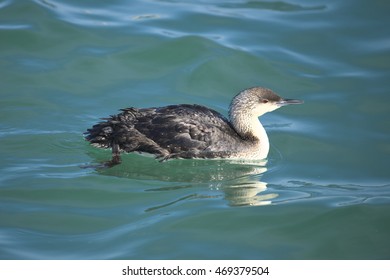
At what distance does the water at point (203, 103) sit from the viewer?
7.98 metres

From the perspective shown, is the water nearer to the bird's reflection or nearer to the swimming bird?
the bird's reflection

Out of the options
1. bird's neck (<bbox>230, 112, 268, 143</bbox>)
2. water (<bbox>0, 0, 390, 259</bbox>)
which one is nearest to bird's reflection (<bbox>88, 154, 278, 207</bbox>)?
water (<bbox>0, 0, 390, 259</bbox>)

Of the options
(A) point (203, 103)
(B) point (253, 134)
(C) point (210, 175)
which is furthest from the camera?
(A) point (203, 103)

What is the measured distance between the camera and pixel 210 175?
938 cm

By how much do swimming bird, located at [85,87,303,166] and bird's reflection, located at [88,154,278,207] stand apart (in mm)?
122

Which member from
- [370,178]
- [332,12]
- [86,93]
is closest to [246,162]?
[370,178]

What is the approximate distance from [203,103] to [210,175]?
2350 mm

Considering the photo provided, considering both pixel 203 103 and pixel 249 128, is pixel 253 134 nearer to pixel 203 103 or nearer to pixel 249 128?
pixel 249 128

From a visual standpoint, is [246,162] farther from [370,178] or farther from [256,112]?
[370,178]

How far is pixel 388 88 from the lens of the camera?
11.8 meters

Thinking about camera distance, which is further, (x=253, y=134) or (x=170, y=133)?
(x=253, y=134)

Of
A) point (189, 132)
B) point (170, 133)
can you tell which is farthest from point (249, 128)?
point (170, 133)

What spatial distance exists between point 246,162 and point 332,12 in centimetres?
538

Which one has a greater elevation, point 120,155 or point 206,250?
point 120,155
